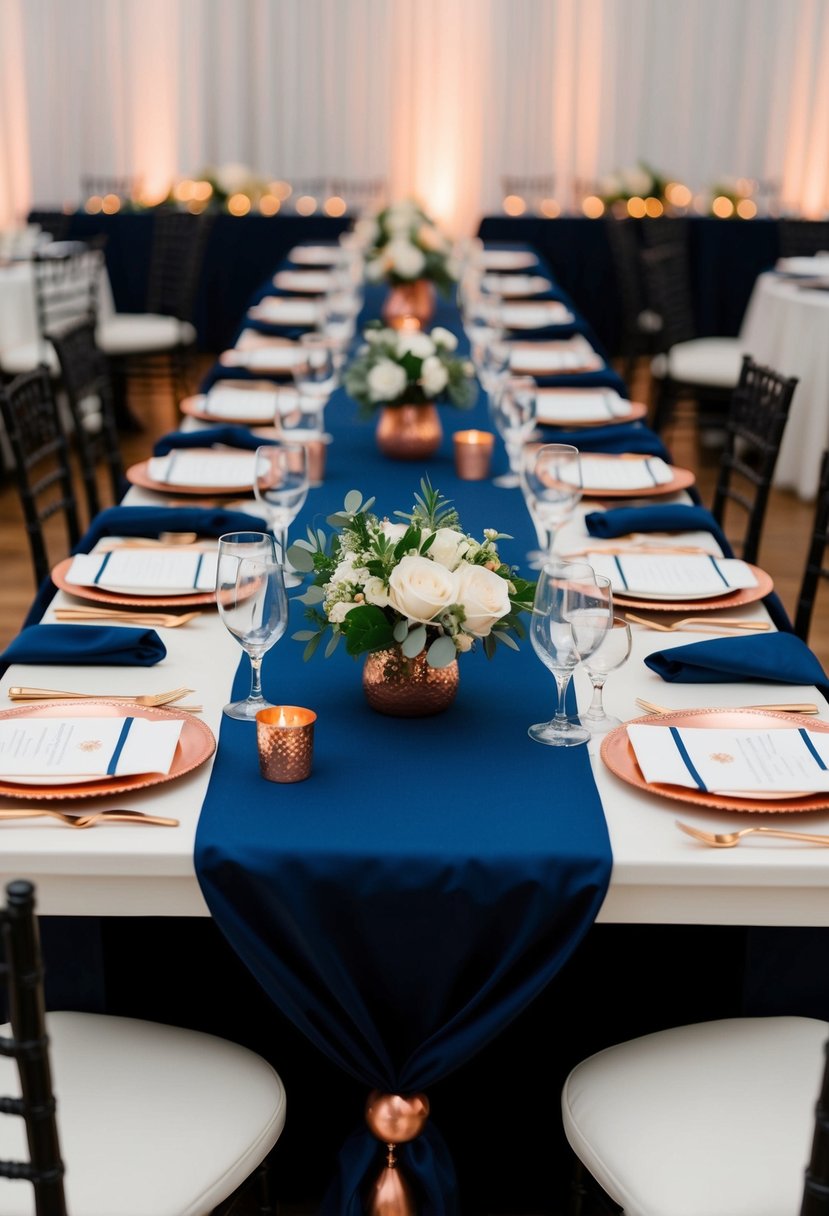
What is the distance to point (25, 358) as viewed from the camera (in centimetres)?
587

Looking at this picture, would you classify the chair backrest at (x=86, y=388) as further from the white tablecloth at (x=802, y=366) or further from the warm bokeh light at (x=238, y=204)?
the warm bokeh light at (x=238, y=204)

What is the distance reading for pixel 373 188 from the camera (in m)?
10.6

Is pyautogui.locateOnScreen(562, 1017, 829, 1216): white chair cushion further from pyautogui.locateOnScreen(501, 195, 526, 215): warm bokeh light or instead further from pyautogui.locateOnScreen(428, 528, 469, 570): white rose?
pyautogui.locateOnScreen(501, 195, 526, 215): warm bokeh light

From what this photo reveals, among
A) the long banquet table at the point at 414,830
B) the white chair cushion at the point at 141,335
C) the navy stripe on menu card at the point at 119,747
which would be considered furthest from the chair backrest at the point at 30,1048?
the white chair cushion at the point at 141,335

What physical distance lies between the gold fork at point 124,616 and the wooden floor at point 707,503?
2105 millimetres

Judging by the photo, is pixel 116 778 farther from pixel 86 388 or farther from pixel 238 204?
pixel 238 204

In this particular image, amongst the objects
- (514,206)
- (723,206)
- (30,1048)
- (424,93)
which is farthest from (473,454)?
(424,93)

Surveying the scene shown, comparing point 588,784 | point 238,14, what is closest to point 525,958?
point 588,784

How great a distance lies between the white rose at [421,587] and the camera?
1.63m

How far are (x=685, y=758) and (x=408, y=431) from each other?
1.58 metres

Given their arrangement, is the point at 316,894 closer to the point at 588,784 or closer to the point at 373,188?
the point at 588,784

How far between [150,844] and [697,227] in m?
7.42

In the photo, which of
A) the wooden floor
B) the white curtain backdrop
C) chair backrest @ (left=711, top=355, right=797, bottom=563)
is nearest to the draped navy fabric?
chair backrest @ (left=711, top=355, right=797, bottom=563)

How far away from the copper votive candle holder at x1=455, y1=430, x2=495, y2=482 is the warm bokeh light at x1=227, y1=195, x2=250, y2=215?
6.25 m
